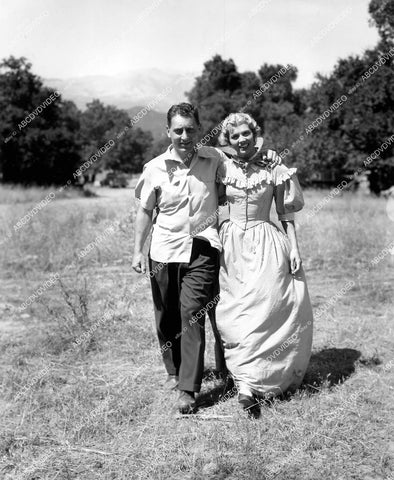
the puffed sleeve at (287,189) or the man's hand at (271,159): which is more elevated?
the man's hand at (271,159)

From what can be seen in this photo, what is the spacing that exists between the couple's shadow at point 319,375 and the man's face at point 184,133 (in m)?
1.55

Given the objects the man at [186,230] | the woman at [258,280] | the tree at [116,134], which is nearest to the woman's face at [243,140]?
the woman at [258,280]

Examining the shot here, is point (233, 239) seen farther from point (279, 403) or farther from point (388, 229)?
point (388, 229)

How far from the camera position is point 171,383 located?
3.87m

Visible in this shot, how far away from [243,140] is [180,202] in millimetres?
552

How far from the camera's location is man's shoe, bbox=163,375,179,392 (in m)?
3.83

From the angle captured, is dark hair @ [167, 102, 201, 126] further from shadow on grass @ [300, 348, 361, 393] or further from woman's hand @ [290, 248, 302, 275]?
shadow on grass @ [300, 348, 361, 393]

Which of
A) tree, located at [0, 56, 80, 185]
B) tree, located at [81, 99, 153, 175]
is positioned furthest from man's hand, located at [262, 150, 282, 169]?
tree, located at [81, 99, 153, 175]

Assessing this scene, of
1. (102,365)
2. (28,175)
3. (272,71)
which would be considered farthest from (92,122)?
(102,365)

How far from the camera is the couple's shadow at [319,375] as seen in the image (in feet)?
12.1

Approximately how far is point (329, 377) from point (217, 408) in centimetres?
91

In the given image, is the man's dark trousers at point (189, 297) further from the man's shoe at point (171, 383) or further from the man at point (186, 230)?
the man's shoe at point (171, 383)

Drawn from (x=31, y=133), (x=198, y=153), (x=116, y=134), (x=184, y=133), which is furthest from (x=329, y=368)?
(x=116, y=134)

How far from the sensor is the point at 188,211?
11.5 ft
